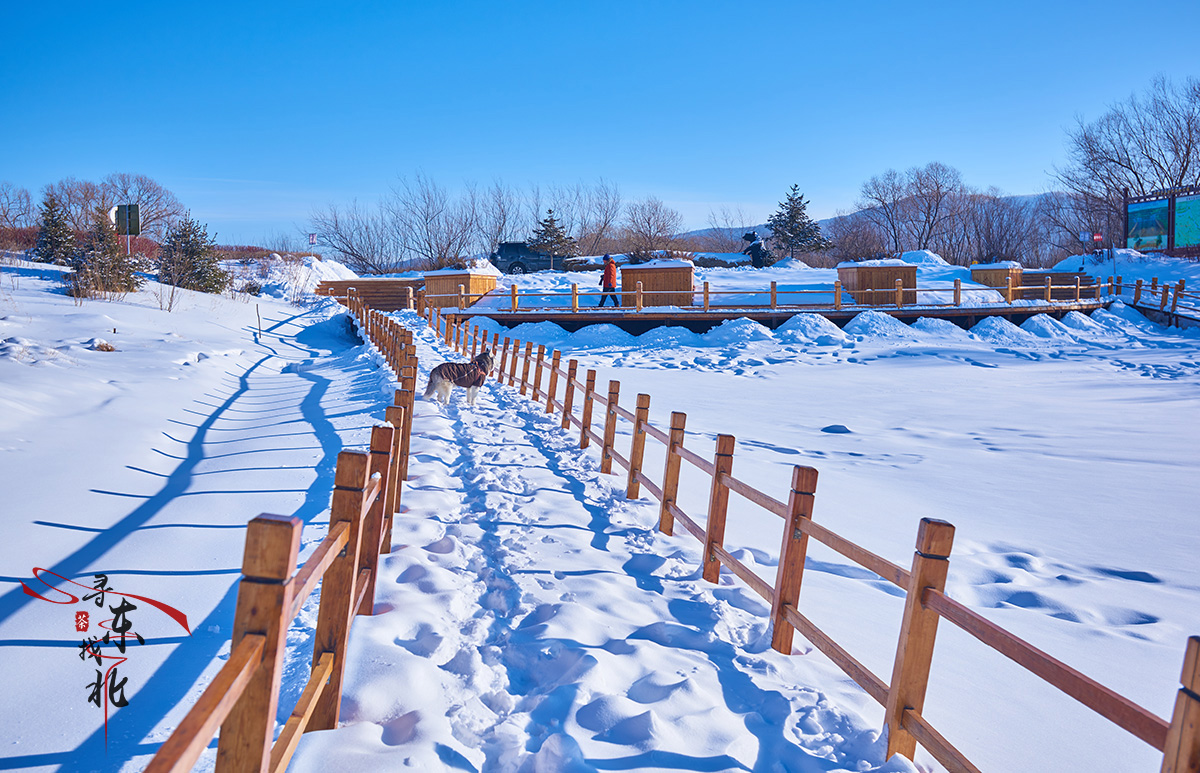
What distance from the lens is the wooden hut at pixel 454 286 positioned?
25453mm

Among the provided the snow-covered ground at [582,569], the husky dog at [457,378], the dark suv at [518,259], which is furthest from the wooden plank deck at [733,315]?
the dark suv at [518,259]

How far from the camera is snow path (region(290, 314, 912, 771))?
251 centimetres

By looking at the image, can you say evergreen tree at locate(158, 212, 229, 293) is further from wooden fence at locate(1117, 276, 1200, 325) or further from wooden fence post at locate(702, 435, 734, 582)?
wooden fence at locate(1117, 276, 1200, 325)

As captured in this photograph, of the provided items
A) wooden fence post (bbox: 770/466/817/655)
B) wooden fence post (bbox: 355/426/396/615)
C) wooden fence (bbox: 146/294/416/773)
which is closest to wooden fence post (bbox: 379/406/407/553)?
wooden fence post (bbox: 355/426/396/615)

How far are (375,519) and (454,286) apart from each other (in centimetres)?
2358

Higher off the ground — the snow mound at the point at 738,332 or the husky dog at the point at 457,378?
the snow mound at the point at 738,332

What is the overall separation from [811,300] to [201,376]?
67.7 ft

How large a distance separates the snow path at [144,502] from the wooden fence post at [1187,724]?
2.97 metres

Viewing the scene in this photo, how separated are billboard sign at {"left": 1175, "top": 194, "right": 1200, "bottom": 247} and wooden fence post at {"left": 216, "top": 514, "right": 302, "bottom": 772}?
4645cm

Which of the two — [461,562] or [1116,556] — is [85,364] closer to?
[461,562]

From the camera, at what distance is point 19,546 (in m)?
4.28

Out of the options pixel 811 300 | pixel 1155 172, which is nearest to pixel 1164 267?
pixel 1155 172

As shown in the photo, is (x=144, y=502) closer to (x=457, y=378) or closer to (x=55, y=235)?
(x=457, y=378)

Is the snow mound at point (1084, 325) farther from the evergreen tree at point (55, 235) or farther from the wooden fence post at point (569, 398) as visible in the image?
the evergreen tree at point (55, 235)
